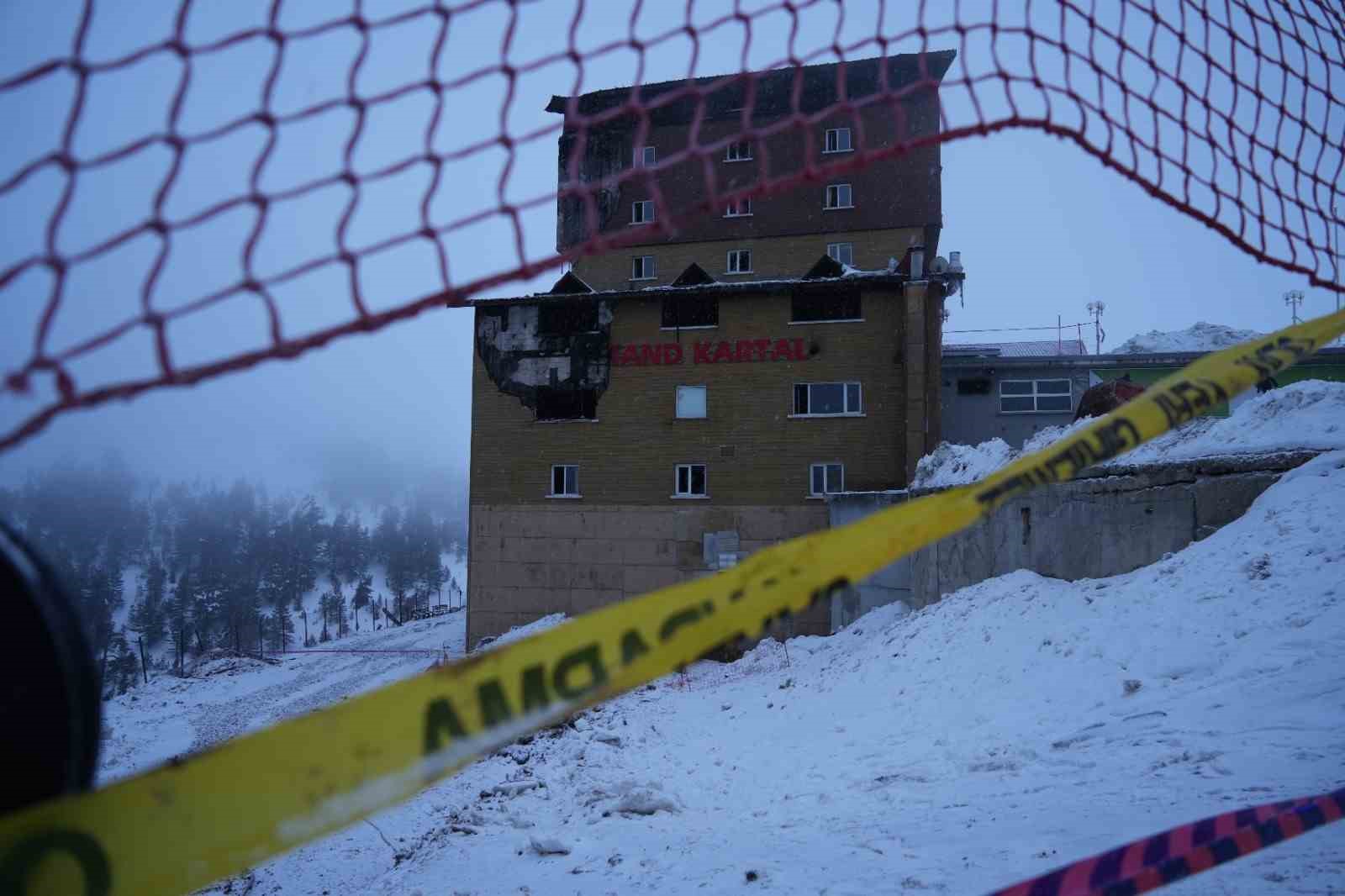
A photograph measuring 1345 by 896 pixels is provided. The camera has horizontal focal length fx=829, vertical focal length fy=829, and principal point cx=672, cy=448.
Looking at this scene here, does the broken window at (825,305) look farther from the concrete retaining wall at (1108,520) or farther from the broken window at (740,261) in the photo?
the concrete retaining wall at (1108,520)

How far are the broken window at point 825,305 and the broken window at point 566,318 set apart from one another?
587cm

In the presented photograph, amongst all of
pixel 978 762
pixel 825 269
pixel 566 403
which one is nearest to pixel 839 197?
pixel 825 269

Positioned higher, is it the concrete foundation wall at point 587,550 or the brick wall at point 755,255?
the brick wall at point 755,255

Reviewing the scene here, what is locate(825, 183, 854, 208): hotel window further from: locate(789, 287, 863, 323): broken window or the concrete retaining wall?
the concrete retaining wall

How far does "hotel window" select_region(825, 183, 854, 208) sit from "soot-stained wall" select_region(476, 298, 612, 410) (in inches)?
375

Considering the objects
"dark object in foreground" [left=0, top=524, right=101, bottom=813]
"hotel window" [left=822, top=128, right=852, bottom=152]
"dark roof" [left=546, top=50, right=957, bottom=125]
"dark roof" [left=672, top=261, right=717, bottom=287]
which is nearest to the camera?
"dark object in foreground" [left=0, top=524, right=101, bottom=813]

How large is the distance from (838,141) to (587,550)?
16857mm

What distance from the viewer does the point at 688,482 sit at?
76.2 ft

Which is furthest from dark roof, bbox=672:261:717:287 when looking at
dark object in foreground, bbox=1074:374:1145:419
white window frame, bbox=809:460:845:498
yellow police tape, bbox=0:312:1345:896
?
yellow police tape, bbox=0:312:1345:896

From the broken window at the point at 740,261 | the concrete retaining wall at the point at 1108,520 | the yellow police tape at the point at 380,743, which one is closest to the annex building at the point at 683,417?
the broken window at the point at 740,261

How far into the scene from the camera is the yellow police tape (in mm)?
1056

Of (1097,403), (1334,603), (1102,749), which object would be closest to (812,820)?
(1102,749)

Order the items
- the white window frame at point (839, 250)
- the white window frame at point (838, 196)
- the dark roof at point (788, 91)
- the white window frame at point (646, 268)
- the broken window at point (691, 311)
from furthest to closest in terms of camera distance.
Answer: the white window frame at point (646, 268)
the white window frame at point (839, 250)
the white window frame at point (838, 196)
the dark roof at point (788, 91)
the broken window at point (691, 311)

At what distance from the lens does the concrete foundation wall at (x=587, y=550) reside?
22.7 metres
